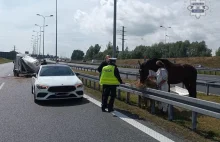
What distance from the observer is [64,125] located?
26.2 ft

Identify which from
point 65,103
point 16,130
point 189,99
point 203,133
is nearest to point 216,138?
point 203,133

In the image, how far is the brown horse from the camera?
1045cm

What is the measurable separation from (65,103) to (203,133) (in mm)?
6131

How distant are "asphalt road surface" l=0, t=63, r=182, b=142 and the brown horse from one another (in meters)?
1.96

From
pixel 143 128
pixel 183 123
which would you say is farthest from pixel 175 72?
pixel 143 128

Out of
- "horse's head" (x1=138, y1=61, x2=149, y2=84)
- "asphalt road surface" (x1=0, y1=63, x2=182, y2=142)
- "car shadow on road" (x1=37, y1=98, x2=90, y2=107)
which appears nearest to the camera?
"asphalt road surface" (x1=0, y1=63, x2=182, y2=142)

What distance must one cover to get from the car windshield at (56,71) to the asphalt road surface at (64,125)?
2530 millimetres

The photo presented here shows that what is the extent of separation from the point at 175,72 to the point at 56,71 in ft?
18.2

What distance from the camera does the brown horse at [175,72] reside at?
1045 cm

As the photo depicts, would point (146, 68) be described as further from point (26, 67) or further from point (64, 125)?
point (26, 67)

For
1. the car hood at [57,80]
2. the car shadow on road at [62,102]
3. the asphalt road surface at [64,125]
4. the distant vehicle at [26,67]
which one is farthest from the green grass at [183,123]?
the distant vehicle at [26,67]

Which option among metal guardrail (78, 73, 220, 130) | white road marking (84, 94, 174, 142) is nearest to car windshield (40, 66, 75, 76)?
metal guardrail (78, 73, 220, 130)

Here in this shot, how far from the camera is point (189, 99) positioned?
753 centimetres

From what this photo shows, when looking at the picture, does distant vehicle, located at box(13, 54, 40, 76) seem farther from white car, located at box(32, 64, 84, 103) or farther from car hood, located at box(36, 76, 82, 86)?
white car, located at box(32, 64, 84, 103)
